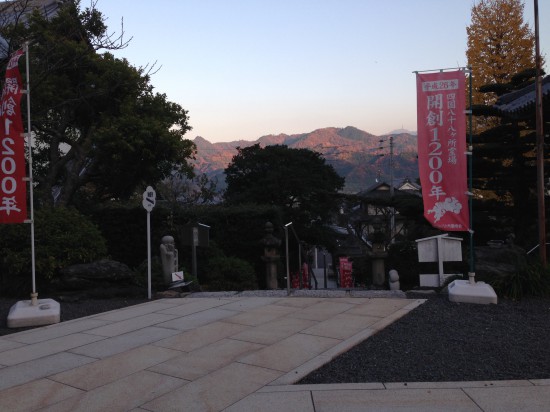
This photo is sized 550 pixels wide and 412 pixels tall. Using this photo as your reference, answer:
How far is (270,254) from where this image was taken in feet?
42.9

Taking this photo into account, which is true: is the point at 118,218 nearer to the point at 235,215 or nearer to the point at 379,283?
the point at 235,215

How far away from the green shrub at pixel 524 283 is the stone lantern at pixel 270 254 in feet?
21.3

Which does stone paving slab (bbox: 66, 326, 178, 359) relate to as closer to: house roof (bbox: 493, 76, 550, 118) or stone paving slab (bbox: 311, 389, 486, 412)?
stone paving slab (bbox: 311, 389, 486, 412)

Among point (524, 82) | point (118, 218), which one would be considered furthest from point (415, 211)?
point (118, 218)

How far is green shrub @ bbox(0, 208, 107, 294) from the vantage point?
870 centimetres

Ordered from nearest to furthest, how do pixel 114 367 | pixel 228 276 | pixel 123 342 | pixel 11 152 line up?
pixel 114 367 → pixel 123 342 → pixel 11 152 → pixel 228 276

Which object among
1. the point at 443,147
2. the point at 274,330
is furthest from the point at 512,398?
the point at 443,147

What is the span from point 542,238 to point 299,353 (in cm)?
585

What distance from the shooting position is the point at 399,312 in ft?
21.7

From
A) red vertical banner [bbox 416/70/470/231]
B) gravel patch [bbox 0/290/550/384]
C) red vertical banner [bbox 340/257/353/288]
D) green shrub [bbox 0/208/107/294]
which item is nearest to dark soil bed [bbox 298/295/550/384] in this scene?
gravel patch [bbox 0/290/550/384]

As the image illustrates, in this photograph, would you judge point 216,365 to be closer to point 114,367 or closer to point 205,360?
point 205,360

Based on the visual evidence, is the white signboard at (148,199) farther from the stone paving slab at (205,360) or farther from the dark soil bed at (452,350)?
the dark soil bed at (452,350)

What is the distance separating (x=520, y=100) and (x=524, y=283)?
6.91 meters

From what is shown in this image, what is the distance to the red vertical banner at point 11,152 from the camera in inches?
267
